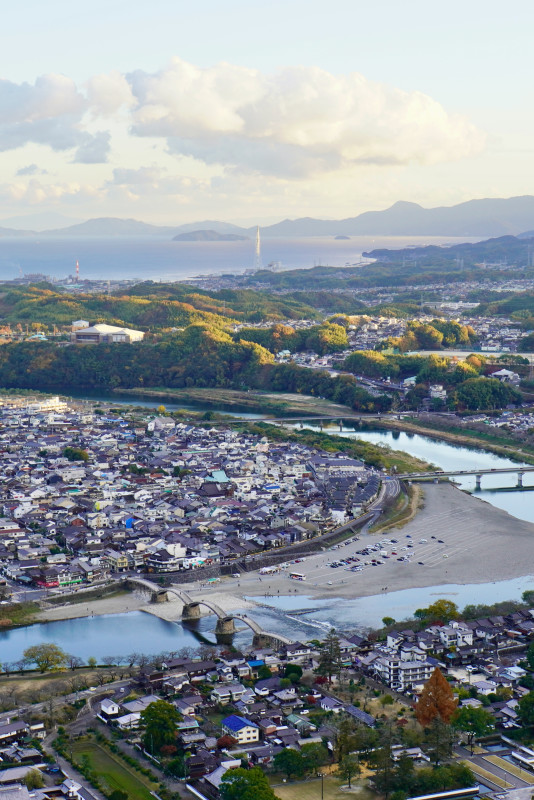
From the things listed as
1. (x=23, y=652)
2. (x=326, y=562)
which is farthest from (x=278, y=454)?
(x=23, y=652)

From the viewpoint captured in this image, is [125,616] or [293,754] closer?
[293,754]

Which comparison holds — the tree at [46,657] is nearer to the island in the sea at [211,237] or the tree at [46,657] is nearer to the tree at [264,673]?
the tree at [264,673]

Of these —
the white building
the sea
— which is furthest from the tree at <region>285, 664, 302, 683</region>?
the sea

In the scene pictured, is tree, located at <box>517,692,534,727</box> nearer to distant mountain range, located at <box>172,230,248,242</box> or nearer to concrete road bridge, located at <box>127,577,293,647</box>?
concrete road bridge, located at <box>127,577,293,647</box>

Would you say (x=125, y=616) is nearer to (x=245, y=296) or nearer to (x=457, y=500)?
(x=457, y=500)

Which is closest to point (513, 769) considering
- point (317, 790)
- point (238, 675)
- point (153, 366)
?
point (317, 790)

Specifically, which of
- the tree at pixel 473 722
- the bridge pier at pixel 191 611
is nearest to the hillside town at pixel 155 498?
the bridge pier at pixel 191 611

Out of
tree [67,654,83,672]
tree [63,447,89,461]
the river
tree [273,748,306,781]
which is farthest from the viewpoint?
tree [63,447,89,461]
